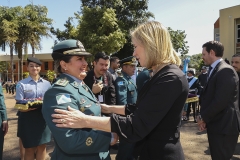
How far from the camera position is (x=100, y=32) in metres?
23.4

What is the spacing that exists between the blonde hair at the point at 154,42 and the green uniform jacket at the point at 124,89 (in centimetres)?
322

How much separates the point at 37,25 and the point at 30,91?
26.5 m

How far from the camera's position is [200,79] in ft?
29.4

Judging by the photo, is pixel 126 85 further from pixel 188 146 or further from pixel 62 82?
pixel 62 82

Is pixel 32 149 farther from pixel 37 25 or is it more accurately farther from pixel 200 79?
pixel 37 25

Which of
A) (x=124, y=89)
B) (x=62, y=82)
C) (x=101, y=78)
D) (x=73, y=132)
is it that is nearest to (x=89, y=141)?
(x=73, y=132)

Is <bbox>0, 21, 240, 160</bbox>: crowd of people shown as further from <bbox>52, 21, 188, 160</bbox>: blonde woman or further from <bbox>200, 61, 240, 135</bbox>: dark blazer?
<bbox>200, 61, 240, 135</bbox>: dark blazer

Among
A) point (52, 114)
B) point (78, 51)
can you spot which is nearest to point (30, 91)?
point (78, 51)

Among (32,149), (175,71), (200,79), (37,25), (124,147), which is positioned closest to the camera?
(175,71)

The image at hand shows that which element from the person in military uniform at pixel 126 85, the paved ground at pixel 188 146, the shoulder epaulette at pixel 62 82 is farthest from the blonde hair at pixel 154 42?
the paved ground at pixel 188 146

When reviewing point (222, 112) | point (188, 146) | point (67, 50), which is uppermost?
point (67, 50)

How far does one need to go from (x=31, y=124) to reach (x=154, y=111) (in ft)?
9.52

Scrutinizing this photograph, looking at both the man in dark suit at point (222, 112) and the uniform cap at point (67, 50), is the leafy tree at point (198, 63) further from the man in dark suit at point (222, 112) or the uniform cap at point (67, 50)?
the uniform cap at point (67, 50)

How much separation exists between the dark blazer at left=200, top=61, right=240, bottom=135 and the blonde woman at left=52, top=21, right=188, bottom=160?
4.73 ft
